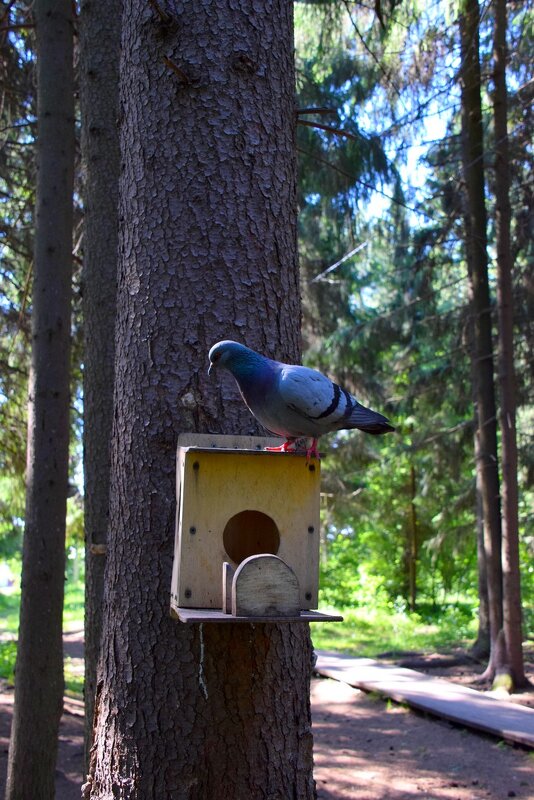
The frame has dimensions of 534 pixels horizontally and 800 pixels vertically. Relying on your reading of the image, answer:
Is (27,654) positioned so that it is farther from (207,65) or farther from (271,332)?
(207,65)

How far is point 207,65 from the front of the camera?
265 centimetres

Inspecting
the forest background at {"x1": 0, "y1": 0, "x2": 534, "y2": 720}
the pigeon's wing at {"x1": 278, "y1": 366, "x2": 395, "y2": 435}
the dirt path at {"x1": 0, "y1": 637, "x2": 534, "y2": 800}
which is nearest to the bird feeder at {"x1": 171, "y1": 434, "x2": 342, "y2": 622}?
the pigeon's wing at {"x1": 278, "y1": 366, "x2": 395, "y2": 435}

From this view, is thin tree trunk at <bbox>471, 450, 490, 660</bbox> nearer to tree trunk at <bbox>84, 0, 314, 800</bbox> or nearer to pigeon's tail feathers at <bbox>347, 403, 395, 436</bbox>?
pigeon's tail feathers at <bbox>347, 403, 395, 436</bbox>

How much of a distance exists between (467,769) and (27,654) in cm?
338

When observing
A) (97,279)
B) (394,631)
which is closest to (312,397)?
(97,279)

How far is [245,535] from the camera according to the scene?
260cm

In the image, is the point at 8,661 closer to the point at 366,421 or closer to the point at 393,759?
the point at 393,759

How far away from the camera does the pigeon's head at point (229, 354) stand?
7.70 ft

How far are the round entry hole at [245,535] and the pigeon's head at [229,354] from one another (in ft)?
1.67

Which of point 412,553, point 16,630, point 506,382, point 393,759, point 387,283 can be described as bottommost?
point 16,630

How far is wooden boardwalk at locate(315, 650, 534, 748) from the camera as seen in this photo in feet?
21.5

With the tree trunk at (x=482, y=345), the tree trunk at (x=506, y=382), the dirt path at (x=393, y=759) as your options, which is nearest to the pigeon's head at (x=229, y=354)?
the dirt path at (x=393, y=759)

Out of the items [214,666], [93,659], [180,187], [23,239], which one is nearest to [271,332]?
[180,187]

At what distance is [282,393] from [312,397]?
0.10 metres
